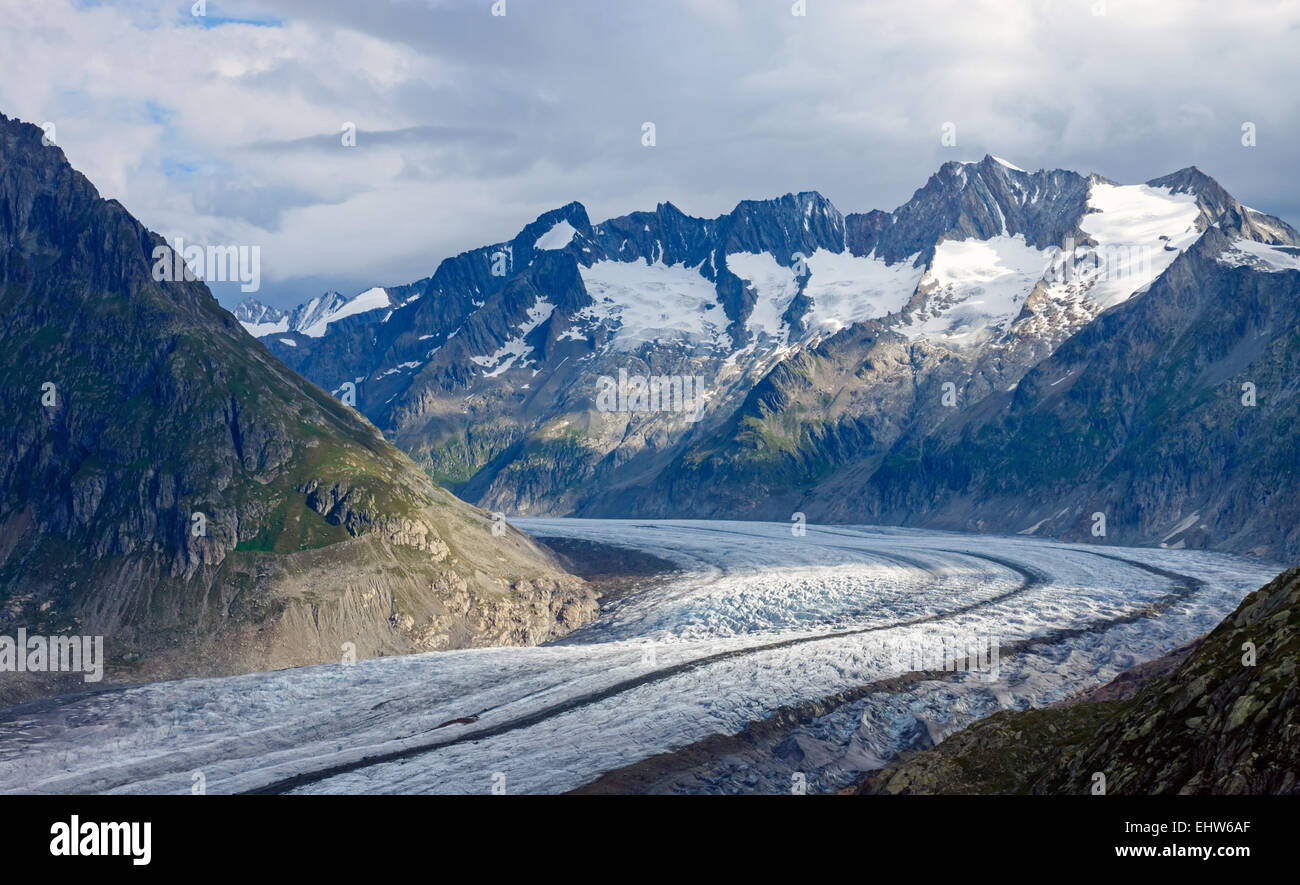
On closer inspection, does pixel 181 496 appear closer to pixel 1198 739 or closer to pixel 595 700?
pixel 595 700

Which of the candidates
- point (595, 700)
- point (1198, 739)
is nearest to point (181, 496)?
point (595, 700)

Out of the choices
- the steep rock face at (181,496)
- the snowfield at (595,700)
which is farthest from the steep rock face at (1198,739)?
the steep rock face at (181,496)

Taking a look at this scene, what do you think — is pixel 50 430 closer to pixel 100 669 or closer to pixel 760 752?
pixel 100 669

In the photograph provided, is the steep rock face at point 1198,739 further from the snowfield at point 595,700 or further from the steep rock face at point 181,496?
the steep rock face at point 181,496

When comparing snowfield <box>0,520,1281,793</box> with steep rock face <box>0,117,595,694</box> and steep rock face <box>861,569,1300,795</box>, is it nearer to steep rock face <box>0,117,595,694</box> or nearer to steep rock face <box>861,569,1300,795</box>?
steep rock face <box>0,117,595,694</box>
